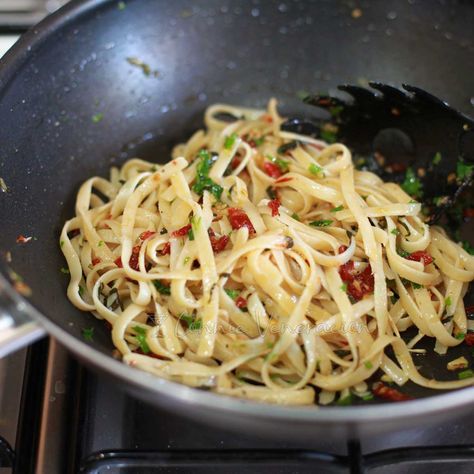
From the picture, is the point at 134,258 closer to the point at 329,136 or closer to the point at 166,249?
the point at 166,249

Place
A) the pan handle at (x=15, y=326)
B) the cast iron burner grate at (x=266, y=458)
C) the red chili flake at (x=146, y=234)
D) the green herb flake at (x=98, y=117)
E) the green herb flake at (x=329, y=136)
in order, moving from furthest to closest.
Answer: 1. the green herb flake at (x=329, y=136)
2. the green herb flake at (x=98, y=117)
3. the red chili flake at (x=146, y=234)
4. the cast iron burner grate at (x=266, y=458)
5. the pan handle at (x=15, y=326)

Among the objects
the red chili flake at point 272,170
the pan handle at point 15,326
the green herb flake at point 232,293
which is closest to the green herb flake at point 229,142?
the red chili flake at point 272,170

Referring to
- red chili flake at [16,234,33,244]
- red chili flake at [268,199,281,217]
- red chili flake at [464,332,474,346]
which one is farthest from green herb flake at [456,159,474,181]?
red chili flake at [16,234,33,244]

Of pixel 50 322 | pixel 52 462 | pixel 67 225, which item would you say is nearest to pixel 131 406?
pixel 52 462

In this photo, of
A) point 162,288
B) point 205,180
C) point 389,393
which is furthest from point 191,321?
point 389,393

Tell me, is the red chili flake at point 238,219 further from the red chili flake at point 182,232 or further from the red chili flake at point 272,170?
the red chili flake at point 272,170

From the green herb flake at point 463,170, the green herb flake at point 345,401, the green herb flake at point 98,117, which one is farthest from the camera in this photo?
the green herb flake at point 98,117

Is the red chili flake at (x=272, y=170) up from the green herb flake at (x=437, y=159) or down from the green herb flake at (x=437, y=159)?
up
